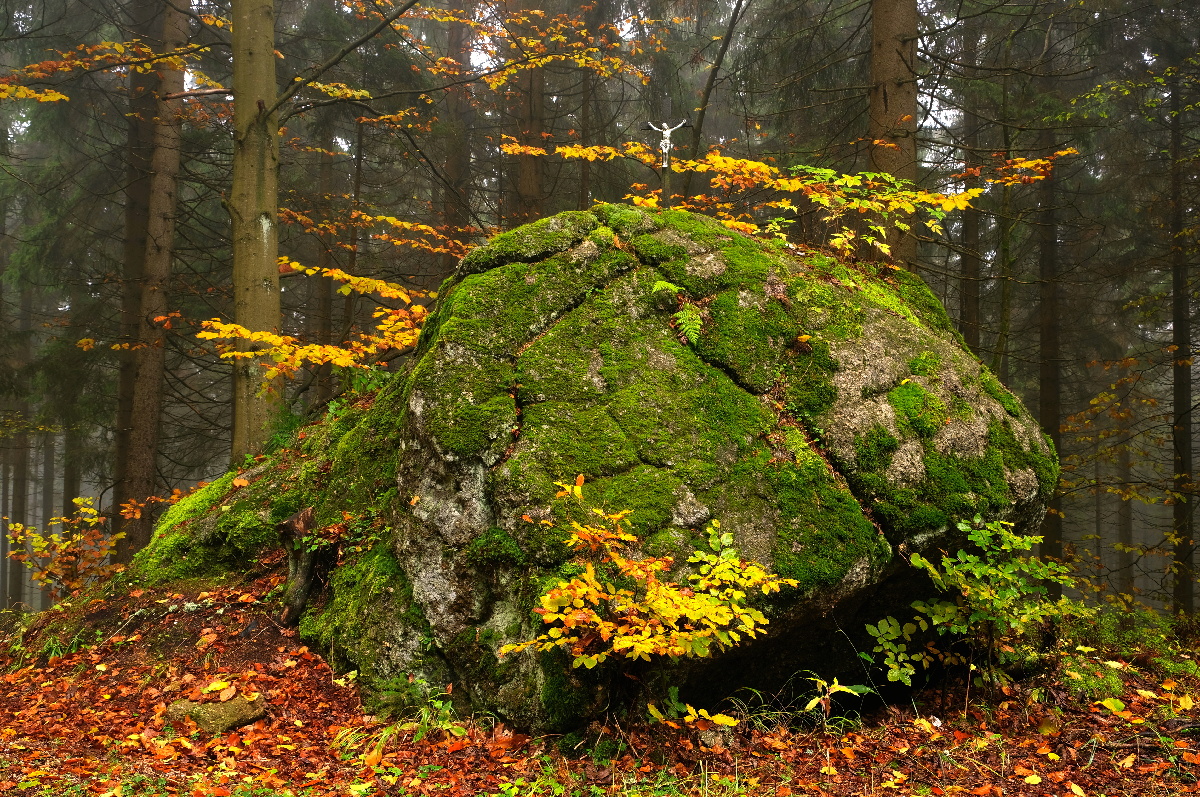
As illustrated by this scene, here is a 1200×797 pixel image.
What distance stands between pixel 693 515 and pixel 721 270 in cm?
204

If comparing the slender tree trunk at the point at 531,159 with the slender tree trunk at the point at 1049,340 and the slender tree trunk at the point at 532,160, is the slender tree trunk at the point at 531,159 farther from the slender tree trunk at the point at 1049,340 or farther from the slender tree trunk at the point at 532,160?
the slender tree trunk at the point at 1049,340

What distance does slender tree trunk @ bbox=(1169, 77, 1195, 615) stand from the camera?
10.2 m

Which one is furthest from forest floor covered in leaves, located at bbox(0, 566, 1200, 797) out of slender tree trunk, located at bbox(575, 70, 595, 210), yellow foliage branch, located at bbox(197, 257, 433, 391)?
slender tree trunk, located at bbox(575, 70, 595, 210)

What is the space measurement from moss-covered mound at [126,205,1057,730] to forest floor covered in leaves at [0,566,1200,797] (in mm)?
274

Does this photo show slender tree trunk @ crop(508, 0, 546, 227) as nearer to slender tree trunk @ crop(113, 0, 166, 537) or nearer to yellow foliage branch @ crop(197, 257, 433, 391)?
yellow foliage branch @ crop(197, 257, 433, 391)

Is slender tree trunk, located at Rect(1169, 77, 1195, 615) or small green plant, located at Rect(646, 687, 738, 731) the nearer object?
small green plant, located at Rect(646, 687, 738, 731)

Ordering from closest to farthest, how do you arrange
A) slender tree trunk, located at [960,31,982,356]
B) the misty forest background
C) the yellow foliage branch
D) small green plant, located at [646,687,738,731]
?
small green plant, located at [646,687,738,731] < the yellow foliage branch < slender tree trunk, located at [960,31,982,356] < the misty forest background

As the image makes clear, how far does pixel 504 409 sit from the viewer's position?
4.28 m

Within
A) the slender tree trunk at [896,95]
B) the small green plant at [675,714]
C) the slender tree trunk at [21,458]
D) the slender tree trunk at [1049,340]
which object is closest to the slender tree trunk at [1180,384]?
the slender tree trunk at [1049,340]

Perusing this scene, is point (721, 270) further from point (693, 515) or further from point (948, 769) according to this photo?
point (948, 769)

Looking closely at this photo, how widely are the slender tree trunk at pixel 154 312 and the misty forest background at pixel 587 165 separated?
48 mm

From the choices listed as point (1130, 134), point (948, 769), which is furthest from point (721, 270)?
point (1130, 134)

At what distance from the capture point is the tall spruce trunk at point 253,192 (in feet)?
25.0

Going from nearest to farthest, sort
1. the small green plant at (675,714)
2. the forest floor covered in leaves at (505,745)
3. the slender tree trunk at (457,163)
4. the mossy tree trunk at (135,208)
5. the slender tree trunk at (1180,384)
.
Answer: the forest floor covered in leaves at (505,745) < the small green plant at (675,714) < the slender tree trunk at (1180,384) < the mossy tree trunk at (135,208) < the slender tree trunk at (457,163)
